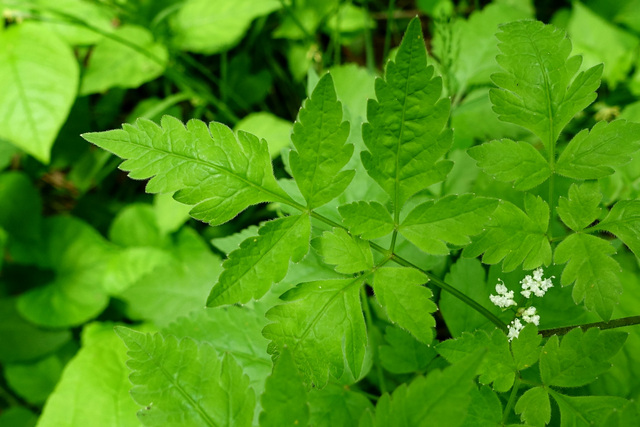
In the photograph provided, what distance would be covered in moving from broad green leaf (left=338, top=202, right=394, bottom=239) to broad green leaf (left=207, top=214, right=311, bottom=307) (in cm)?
9

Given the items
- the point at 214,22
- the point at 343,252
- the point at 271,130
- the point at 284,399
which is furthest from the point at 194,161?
the point at 214,22

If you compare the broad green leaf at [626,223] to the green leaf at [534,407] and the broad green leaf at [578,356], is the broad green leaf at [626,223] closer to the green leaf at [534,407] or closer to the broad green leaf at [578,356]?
the broad green leaf at [578,356]

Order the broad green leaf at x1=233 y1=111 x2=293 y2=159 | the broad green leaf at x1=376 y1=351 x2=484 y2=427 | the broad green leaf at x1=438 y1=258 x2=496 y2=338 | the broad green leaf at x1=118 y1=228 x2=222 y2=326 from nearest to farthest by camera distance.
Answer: the broad green leaf at x1=376 y1=351 x2=484 y2=427 → the broad green leaf at x1=438 y1=258 x2=496 y2=338 → the broad green leaf at x1=118 y1=228 x2=222 y2=326 → the broad green leaf at x1=233 y1=111 x2=293 y2=159

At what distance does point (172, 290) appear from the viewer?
1.66 meters

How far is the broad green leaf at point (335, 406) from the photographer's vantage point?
105cm

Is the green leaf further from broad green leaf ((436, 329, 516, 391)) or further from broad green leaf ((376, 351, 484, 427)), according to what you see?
broad green leaf ((376, 351, 484, 427))

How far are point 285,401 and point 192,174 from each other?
440 millimetres

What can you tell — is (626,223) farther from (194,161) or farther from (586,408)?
(194,161)

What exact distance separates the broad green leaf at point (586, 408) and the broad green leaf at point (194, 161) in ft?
2.30

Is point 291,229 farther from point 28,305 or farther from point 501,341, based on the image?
point 28,305

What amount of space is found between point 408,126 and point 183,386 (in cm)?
64

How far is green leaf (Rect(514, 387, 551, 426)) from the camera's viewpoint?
33.0 inches

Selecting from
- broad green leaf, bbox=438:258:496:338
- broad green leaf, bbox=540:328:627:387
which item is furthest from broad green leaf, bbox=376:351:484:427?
broad green leaf, bbox=438:258:496:338

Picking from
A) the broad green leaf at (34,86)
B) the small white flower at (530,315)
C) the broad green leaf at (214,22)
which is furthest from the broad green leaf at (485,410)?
the broad green leaf at (214,22)
